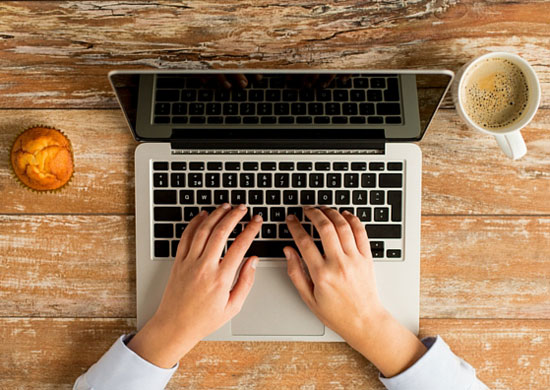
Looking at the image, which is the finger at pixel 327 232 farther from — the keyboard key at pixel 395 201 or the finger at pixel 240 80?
Result: the finger at pixel 240 80

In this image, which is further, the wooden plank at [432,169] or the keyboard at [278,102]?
the wooden plank at [432,169]

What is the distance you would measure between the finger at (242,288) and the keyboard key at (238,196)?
102 millimetres

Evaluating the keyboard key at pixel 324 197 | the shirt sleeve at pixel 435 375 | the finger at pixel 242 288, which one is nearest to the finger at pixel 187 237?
the finger at pixel 242 288

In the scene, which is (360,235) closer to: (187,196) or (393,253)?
(393,253)

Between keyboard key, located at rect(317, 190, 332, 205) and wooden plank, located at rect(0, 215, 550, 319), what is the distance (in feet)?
0.65

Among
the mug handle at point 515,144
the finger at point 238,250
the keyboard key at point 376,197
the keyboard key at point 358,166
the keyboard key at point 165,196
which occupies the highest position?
the mug handle at point 515,144

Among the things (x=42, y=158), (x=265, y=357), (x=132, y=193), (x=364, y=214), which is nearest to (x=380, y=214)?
(x=364, y=214)

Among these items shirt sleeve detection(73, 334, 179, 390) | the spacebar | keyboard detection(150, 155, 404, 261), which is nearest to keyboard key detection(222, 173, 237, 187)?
keyboard detection(150, 155, 404, 261)

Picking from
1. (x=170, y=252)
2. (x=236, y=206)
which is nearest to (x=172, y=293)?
(x=170, y=252)

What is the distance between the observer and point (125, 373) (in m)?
0.75

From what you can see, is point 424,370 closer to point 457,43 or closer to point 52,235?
point 457,43

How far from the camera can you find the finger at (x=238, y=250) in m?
0.73

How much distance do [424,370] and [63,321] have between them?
673 mm

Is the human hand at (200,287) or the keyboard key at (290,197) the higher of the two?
the keyboard key at (290,197)
